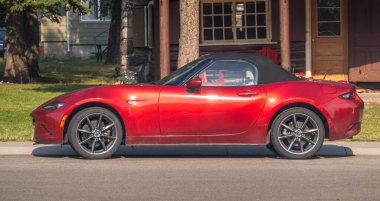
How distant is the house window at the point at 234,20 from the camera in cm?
2070

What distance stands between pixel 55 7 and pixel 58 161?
1211 centimetres

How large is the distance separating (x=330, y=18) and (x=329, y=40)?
567 mm

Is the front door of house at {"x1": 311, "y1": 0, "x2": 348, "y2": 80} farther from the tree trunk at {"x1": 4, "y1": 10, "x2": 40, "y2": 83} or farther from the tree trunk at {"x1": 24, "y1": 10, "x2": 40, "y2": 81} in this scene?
the tree trunk at {"x1": 24, "y1": 10, "x2": 40, "y2": 81}

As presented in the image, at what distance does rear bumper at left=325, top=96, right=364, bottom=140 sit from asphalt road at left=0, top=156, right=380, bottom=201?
402 millimetres

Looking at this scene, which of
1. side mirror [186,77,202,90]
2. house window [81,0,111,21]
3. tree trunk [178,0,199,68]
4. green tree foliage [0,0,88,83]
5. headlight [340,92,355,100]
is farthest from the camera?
house window [81,0,111,21]

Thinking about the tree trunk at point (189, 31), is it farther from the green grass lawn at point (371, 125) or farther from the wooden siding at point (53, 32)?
the wooden siding at point (53, 32)

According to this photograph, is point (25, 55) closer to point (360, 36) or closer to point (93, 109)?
point (360, 36)

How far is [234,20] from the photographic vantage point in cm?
2080

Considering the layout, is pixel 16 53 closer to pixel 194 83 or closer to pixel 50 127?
pixel 50 127

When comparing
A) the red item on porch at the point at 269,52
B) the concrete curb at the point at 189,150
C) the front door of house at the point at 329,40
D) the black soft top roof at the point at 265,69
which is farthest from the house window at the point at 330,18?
the black soft top roof at the point at 265,69

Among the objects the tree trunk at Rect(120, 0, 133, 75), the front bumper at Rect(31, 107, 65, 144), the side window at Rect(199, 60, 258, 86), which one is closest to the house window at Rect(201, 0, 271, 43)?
the tree trunk at Rect(120, 0, 133, 75)

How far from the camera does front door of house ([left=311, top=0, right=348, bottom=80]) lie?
67.4ft

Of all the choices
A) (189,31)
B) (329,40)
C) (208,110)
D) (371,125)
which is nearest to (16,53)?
(329,40)

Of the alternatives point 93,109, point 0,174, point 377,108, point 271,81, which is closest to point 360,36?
point 377,108
